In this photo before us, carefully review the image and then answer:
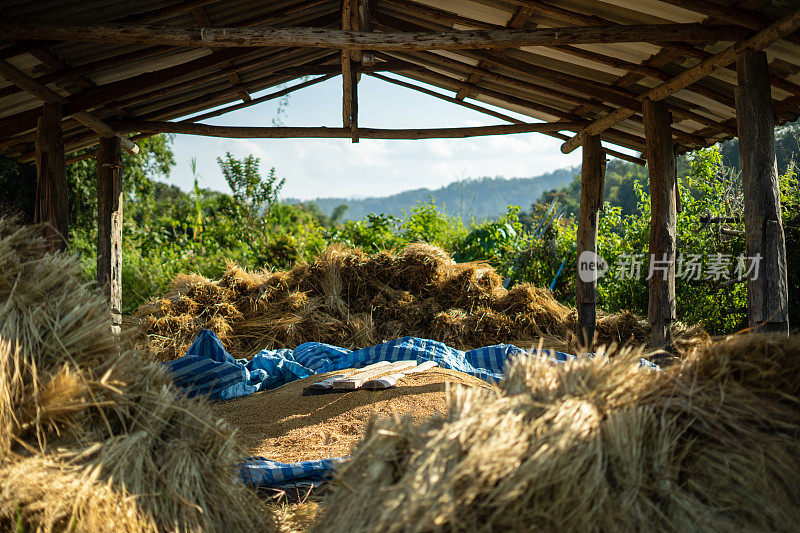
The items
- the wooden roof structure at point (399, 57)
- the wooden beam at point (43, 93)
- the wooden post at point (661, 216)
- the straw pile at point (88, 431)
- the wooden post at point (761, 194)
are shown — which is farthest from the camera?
the wooden post at point (661, 216)

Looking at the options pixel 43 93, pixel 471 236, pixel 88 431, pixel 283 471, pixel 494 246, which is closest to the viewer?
pixel 88 431

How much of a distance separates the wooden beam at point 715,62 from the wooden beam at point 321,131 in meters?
0.92

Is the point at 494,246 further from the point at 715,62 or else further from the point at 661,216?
the point at 715,62

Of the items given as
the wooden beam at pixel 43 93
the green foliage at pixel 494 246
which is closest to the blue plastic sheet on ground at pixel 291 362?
the wooden beam at pixel 43 93

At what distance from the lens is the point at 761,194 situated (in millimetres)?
3547

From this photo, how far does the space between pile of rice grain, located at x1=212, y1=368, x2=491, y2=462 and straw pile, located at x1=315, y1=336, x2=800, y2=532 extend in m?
1.56

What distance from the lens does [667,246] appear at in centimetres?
484

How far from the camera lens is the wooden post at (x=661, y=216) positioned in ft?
15.8

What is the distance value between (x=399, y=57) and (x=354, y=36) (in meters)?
2.15

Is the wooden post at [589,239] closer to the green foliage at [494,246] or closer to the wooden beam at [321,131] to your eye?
the wooden beam at [321,131]

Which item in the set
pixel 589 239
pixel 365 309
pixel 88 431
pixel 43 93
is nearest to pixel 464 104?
pixel 589 239

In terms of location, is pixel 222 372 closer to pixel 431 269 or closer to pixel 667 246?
pixel 431 269

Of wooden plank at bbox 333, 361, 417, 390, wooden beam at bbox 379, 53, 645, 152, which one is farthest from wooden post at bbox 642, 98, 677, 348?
wooden plank at bbox 333, 361, 417, 390

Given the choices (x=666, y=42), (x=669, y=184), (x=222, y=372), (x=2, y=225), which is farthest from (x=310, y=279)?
(x=2, y=225)
